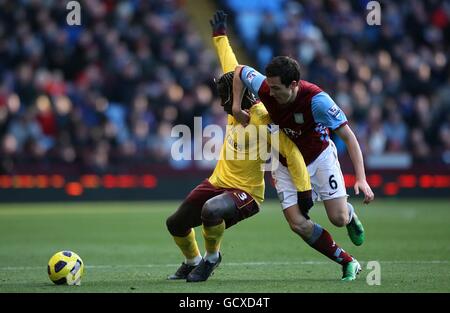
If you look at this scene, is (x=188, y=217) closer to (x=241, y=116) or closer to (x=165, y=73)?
(x=241, y=116)

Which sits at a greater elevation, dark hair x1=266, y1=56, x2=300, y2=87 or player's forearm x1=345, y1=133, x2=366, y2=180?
dark hair x1=266, y1=56, x2=300, y2=87

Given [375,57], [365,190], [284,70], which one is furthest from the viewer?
[375,57]

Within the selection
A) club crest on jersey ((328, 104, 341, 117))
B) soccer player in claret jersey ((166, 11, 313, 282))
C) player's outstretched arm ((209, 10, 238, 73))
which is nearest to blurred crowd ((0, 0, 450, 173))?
player's outstretched arm ((209, 10, 238, 73))

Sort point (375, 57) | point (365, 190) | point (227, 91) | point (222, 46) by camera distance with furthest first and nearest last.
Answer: point (375, 57) < point (222, 46) < point (227, 91) < point (365, 190)

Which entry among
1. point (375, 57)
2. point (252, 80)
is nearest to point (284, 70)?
point (252, 80)

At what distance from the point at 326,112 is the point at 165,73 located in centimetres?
1430

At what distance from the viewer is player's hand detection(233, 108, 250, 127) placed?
882 cm

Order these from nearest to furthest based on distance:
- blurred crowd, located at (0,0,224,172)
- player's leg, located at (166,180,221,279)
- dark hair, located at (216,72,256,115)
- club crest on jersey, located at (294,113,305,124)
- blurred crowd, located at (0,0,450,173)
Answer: club crest on jersey, located at (294,113,305,124) → dark hair, located at (216,72,256,115) → player's leg, located at (166,180,221,279) → blurred crowd, located at (0,0,224,172) → blurred crowd, located at (0,0,450,173)

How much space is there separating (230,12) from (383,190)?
23.7 ft

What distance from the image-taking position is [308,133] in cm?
898

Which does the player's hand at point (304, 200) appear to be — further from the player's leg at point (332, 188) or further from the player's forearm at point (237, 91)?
the player's forearm at point (237, 91)

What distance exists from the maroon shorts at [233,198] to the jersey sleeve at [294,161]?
0.46 m

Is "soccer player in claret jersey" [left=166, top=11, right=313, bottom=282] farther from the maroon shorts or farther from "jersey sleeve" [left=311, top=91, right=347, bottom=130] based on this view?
"jersey sleeve" [left=311, top=91, right=347, bottom=130]
